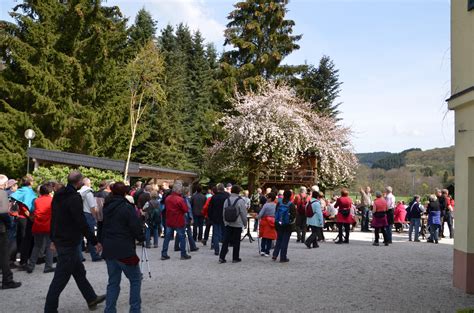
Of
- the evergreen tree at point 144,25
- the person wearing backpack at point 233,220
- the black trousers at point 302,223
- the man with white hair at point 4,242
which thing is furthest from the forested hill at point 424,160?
the man with white hair at point 4,242

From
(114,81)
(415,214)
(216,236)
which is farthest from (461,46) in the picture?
(114,81)

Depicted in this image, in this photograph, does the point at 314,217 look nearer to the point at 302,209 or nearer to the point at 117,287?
the point at 302,209

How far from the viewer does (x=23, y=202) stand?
10102 millimetres

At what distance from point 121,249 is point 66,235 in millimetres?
884

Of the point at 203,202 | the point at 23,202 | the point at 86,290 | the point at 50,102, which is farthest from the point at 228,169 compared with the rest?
the point at 86,290

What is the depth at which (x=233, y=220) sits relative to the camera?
11289 millimetres

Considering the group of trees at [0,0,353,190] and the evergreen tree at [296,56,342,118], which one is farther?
the evergreen tree at [296,56,342,118]

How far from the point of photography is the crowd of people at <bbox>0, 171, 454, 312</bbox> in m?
6.39

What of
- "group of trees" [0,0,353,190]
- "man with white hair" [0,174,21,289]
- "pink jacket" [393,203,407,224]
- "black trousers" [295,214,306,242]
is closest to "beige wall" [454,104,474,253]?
"black trousers" [295,214,306,242]

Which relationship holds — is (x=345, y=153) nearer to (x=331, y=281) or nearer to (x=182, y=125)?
(x=182, y=125)

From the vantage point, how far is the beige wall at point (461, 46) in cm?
862

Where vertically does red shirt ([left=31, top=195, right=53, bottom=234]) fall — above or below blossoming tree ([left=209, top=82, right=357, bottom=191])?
below

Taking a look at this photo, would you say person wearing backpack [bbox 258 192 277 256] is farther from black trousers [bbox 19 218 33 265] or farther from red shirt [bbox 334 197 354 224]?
black trousers [bbox 19 218 33 265]

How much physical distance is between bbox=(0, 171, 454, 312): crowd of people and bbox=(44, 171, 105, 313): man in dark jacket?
1 cm
